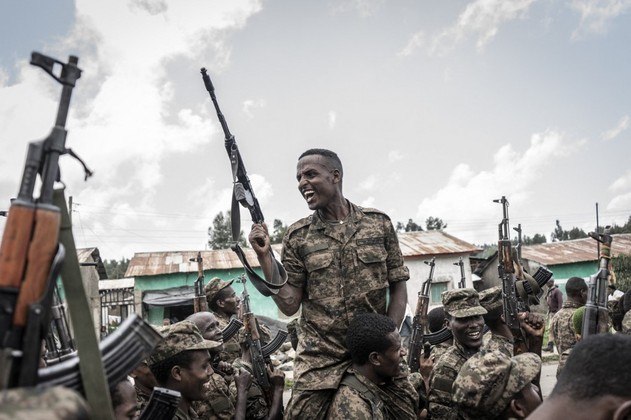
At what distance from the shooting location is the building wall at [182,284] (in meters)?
22.8

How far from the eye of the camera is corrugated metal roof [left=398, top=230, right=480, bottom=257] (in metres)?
24.5

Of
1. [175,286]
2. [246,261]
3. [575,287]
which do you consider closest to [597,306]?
[246,261]

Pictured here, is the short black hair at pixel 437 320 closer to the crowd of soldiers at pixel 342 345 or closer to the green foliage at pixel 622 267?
the crowd of soldiers at pixel 342 345

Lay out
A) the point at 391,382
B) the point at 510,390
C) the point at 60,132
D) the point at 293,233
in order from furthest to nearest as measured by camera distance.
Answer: the point at 293,233 → the point at 391,382 → the point at 510,390 → the point at 60,132

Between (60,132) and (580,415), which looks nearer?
(60,132)

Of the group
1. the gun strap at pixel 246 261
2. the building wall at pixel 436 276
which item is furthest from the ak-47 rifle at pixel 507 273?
the building wall at pixel 436 276

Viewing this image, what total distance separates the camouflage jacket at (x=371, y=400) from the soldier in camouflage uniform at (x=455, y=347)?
2.58 feet

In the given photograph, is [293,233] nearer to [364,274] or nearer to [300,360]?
[364,274]

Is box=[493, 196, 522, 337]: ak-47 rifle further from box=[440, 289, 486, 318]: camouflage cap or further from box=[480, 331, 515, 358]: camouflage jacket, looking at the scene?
box=[440, 289, 486, 318]: camouflage cap

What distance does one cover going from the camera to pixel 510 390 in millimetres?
3135

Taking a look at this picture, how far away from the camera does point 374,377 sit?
3562 mm

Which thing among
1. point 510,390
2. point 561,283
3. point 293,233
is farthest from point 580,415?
point 561,283

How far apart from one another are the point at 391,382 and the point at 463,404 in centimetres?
54

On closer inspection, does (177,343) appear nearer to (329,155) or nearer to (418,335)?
(329,155)
